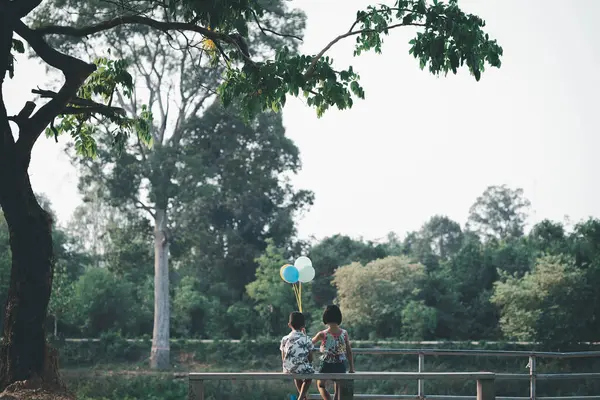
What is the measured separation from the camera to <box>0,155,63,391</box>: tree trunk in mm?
10359

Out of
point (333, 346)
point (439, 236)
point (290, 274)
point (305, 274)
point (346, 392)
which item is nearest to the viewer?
point (346, 392)

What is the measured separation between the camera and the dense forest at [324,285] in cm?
3572

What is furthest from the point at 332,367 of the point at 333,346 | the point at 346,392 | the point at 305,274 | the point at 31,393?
the point at 305,274

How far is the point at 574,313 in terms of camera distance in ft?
112

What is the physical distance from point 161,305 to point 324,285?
31.1 feet

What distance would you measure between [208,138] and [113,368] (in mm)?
11397

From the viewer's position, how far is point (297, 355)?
9477 mm

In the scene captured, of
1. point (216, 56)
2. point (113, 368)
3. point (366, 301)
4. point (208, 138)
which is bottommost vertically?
point (113, 368)

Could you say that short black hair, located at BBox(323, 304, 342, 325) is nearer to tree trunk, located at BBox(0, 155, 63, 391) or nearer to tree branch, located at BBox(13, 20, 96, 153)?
tree trunk, located at BBox(0, 155, 63, 391)

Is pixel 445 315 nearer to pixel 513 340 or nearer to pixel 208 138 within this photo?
pixel 513 340

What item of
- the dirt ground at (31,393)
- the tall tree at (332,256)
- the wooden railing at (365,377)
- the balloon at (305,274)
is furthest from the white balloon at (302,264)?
the tall tree at (332,256)

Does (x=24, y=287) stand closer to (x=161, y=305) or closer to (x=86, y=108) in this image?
(x=86, y=108)

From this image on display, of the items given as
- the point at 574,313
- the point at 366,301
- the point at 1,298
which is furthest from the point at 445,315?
the point at 1,298

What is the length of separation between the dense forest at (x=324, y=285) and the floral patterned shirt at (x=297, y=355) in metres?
26.0
